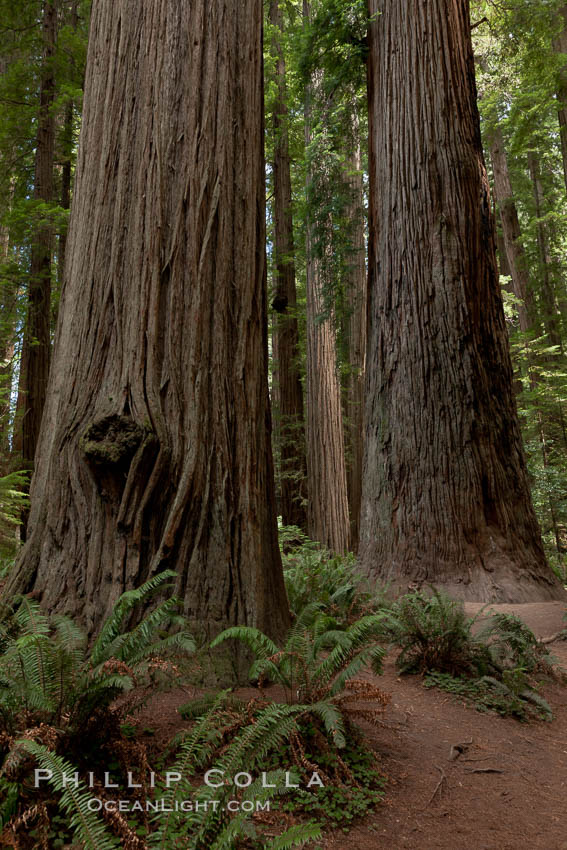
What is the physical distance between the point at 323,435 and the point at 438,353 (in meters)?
5.57

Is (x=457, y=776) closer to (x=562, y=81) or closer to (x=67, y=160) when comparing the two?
(x=562, y=81)


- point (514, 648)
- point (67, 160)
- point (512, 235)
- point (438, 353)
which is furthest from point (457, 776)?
point (512, 235)

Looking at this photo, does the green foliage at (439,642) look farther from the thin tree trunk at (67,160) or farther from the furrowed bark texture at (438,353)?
the thin tree trunk at (67,160)

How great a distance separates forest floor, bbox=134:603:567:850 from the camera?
2035 millimetres

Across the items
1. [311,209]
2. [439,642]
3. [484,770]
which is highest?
[311,209]

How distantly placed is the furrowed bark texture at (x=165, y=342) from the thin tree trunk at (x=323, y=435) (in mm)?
7054

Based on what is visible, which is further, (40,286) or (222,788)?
(40,286)

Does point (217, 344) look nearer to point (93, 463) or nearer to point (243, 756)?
point (93, 463)

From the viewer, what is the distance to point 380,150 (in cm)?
696

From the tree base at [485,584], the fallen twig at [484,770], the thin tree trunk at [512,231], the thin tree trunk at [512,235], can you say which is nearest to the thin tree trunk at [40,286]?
the tree base at [485,584]

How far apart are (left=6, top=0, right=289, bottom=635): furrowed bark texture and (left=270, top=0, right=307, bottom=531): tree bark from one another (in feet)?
30.6

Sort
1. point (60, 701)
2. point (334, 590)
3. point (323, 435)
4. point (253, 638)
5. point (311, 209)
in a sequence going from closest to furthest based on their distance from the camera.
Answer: point (60, 701)
point (253, 638)
point (334, 590)
point (311, 209)
point (323, 435)

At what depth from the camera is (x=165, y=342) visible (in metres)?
3.39

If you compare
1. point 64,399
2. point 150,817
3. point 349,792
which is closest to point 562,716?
point 349,792
